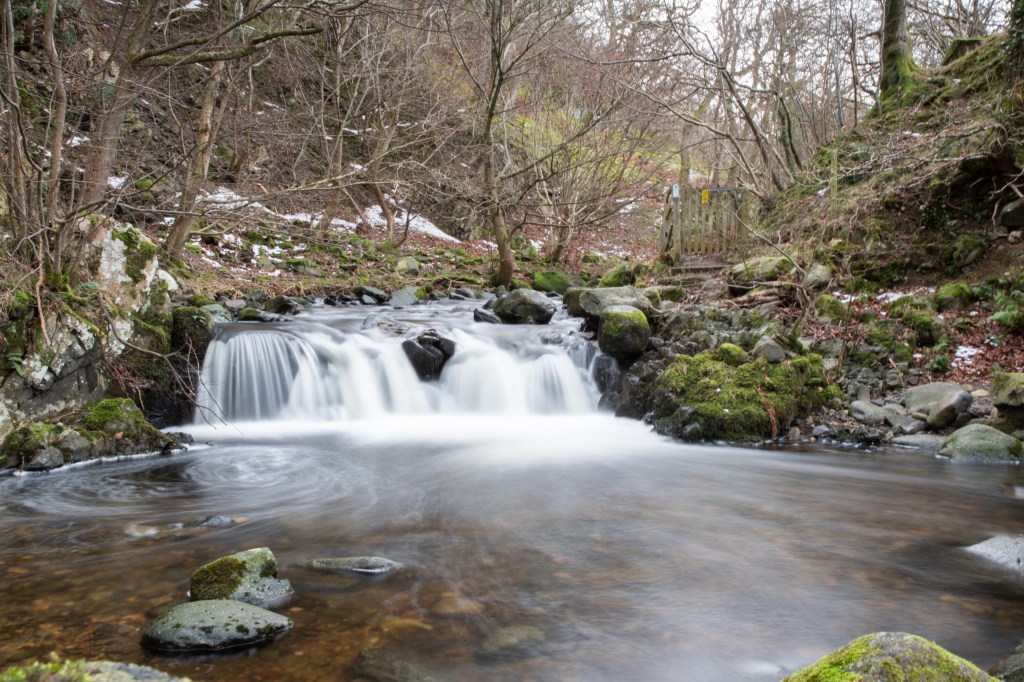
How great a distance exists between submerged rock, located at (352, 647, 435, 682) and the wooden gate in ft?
37.2

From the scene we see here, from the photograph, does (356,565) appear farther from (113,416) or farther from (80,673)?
(113,416)

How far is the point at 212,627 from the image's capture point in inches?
114

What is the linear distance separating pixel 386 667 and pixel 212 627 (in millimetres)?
794

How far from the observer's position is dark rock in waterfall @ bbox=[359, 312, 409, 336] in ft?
36.4

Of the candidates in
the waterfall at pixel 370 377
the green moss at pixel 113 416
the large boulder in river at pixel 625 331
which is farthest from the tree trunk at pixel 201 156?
the large boulder in river at pixel 625 331

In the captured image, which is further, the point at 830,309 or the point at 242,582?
the point at 830,309

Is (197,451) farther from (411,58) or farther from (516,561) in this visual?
(411,58)

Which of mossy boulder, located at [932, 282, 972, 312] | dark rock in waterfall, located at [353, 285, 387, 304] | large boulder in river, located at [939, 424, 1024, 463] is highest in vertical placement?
dark rock in waterfall, located at [353, 285, 387, 304]

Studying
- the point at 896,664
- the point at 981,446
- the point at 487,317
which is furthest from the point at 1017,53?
the point at 896,664

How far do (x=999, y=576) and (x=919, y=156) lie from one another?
23.6 ft

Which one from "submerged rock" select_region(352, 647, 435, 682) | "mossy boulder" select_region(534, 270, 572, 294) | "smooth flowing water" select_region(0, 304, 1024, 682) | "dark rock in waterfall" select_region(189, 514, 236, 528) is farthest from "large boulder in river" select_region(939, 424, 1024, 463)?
"mossy boulder" select_region(534, 270, 572, 294)

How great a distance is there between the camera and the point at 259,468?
259 inches

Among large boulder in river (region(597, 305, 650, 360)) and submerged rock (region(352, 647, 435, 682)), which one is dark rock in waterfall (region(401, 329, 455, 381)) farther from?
submerged rock (region(352, 647, 435, 682))

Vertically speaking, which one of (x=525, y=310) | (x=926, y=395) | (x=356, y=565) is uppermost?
(x=525, y=310)
